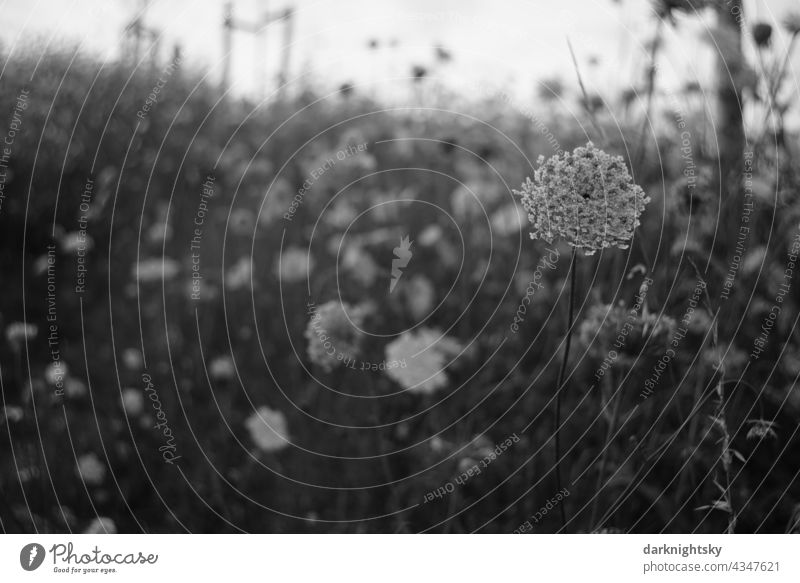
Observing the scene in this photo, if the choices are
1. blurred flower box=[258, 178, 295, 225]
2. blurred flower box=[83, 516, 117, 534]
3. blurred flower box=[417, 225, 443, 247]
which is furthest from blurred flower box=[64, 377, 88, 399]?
blurred flower box=[417, 225, 443, 247]

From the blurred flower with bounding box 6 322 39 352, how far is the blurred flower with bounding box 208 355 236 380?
0.74 ft

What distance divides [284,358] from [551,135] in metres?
0.48

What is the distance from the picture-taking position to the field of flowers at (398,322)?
0.66 m

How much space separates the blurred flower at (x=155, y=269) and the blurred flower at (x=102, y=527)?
47cm

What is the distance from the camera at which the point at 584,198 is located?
52cm

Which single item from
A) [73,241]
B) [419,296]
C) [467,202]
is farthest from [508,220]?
[73,241]

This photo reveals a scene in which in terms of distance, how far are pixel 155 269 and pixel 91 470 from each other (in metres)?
0.39

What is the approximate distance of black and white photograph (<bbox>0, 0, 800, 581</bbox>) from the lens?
657mm

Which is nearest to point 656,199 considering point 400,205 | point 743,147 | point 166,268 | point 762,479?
point 743,147

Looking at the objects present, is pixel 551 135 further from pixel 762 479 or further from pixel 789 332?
pixel 762 479

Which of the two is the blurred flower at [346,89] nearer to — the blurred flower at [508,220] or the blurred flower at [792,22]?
the blurred flower at [508,220]
